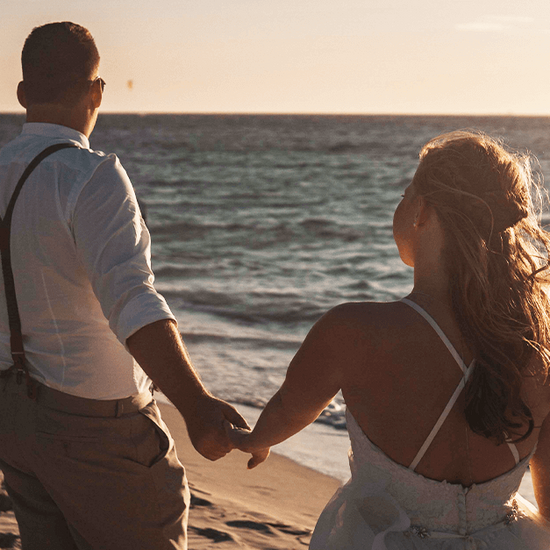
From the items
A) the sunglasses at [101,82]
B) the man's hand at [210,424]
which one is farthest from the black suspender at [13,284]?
the man's hand at [210,424]

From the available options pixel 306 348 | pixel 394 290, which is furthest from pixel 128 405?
pixel 394 290

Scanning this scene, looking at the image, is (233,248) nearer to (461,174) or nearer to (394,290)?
(394,290)

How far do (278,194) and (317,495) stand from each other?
24.0m

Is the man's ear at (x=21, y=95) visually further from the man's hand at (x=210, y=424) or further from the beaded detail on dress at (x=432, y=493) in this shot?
the beaded detail on dress at (x=432, y=493)

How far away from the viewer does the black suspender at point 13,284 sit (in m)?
1.96

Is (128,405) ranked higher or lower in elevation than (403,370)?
lower

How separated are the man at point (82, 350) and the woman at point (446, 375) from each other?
449 mm

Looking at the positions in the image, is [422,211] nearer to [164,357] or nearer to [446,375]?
[446,375]

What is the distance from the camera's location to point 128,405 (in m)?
2.06

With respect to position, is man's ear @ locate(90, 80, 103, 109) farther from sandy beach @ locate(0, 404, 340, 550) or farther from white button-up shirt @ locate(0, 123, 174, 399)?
sandy beach @ locate(0, 404, 340, 550)

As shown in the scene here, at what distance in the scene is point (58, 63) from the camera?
2041 mm

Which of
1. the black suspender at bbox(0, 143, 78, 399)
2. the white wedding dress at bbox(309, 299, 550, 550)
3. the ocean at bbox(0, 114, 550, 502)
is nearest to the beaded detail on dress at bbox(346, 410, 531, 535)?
the white wedding dress at bbox(309, 299, 550, 550)

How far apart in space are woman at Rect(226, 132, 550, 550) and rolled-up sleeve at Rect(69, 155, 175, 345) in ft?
1.43

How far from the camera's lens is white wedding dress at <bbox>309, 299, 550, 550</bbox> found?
70.8 inches
